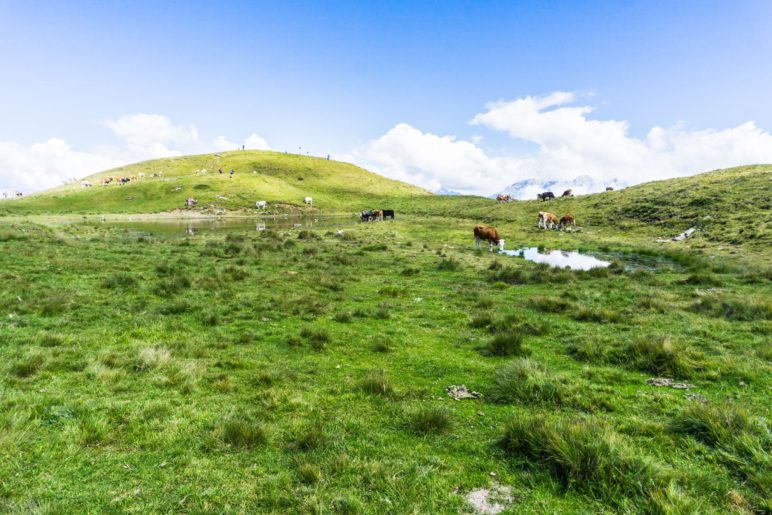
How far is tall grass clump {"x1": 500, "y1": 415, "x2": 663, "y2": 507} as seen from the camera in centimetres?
443

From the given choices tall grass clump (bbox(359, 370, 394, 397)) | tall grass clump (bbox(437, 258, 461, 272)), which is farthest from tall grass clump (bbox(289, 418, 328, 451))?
tall grass clump (bbox(437, 258, 461, 272))

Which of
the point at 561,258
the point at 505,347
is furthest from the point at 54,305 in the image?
the point at 561,258

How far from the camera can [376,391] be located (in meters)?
7.39

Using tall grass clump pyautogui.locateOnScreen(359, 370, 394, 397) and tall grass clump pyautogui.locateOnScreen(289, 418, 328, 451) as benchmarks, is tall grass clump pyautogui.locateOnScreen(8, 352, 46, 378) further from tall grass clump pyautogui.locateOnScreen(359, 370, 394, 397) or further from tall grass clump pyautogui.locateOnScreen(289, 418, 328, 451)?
tall grass clump pyautogui.locateOnScreen(359, 370, 394, 397)

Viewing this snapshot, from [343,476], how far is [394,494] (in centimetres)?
73

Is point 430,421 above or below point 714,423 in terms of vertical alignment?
below

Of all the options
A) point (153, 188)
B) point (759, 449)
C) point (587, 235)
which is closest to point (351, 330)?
point (759, 449)

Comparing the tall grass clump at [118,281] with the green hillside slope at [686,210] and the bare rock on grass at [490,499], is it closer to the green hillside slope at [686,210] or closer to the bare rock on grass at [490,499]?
the bare rock on grass at [490,499]

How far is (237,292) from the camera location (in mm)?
15383

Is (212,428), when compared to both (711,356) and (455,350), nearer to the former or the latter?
(455,350)

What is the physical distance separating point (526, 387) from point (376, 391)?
290 centimetres

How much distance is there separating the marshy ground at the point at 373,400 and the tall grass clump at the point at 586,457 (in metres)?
0.03

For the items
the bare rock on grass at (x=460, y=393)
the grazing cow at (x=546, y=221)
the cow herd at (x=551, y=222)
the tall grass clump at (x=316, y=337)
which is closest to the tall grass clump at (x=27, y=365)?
the tall grass clump at (x=316, y=337)

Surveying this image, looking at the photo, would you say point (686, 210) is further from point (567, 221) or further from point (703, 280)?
point (703, 280)
